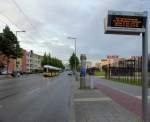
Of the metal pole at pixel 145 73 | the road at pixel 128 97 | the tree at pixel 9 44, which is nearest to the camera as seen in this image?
the metal pole at pixel 145 73

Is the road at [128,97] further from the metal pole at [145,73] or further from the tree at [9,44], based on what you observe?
the tree at [9,44]

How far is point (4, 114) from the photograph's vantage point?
13.2 m

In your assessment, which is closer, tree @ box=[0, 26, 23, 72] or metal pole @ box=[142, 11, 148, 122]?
metal pole @ box=[142, 11, 148, 122]

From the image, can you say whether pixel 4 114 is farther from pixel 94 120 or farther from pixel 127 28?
pixel 127 28

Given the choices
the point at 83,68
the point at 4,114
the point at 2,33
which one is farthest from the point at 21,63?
the point at 4,114

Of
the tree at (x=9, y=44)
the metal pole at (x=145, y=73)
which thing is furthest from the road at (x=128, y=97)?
the tree at (x=9, y=44)

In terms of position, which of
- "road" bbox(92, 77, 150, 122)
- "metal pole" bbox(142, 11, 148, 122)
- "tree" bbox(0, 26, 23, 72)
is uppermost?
"tree" bbox(0, 26, 23, 72)

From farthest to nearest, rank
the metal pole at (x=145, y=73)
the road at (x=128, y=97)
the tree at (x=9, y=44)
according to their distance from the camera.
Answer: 1. the tree at (x=9, y=44)
2. the road at (x=128, y=97)
3. the metal pole at (x=145, y=73)

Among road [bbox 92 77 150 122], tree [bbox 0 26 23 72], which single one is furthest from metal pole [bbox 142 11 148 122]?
tree [bbox 0 26 23 72]

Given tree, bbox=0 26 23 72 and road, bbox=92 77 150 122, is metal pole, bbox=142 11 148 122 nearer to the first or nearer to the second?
road, bbox=92 77 150 122

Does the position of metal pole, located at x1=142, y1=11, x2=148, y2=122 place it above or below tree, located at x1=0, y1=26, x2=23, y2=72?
below

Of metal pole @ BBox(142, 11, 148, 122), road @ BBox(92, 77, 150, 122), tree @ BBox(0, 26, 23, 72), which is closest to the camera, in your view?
metal pole @ BBox(142, 11, 148, 122)

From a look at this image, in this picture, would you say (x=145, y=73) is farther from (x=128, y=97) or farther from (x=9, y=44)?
(x=9, y=44)

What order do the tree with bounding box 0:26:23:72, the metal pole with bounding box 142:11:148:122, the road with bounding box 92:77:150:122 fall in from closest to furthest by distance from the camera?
the metal pole with bounding box 142:11:148:122
the road with bounding box 92:77:150:122
the tree with bounding box 0:26:23:72
